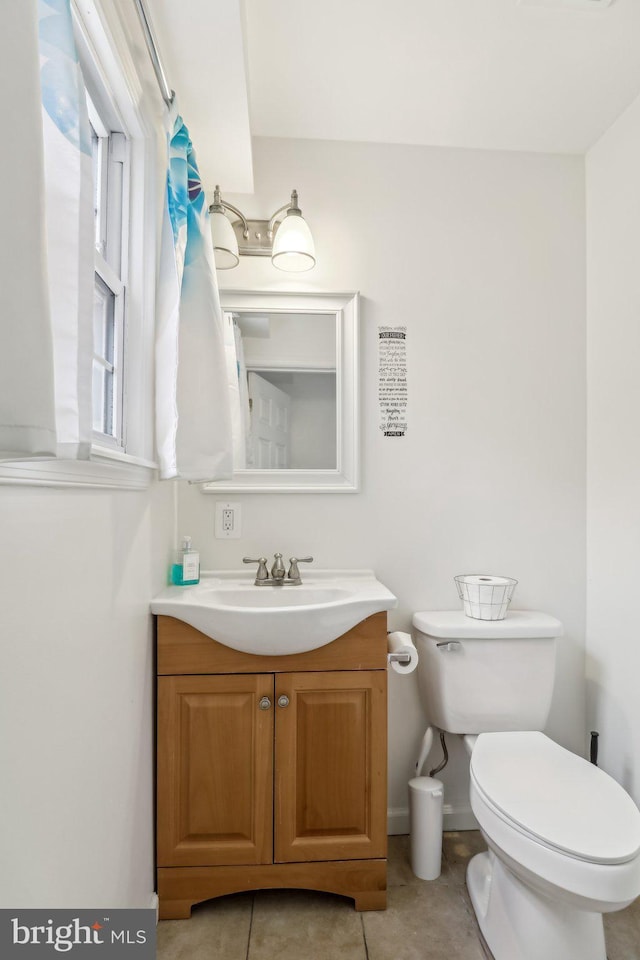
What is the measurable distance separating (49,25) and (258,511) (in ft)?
4.64

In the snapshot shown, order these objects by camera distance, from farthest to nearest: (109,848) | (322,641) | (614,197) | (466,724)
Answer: (614,197)
(466,724)
(322,641)
(109,848)

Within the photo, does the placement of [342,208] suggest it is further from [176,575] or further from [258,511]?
[176,575]

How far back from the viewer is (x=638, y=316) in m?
1.69

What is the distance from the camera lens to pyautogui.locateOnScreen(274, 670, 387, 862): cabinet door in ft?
4.72

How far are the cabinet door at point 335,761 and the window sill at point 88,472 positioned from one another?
0.68 meters

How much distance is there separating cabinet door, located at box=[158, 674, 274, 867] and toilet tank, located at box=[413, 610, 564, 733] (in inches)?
22.9

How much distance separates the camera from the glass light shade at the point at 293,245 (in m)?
1.69

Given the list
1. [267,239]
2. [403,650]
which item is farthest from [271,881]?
[267,239]

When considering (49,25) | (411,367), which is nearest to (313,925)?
(411,367)

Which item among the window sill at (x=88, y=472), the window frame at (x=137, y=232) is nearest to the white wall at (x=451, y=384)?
the window frame at (x=137, y=232)

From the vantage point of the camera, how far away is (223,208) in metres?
1.80

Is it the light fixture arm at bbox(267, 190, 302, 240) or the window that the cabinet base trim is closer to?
the window

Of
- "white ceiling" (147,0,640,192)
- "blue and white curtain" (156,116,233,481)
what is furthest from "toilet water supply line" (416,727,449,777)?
"white ceiling" (147,0,640,192)

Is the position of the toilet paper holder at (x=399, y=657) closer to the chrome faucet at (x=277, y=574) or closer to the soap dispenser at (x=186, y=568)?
the chrome faucet at (x=277, y=574)
